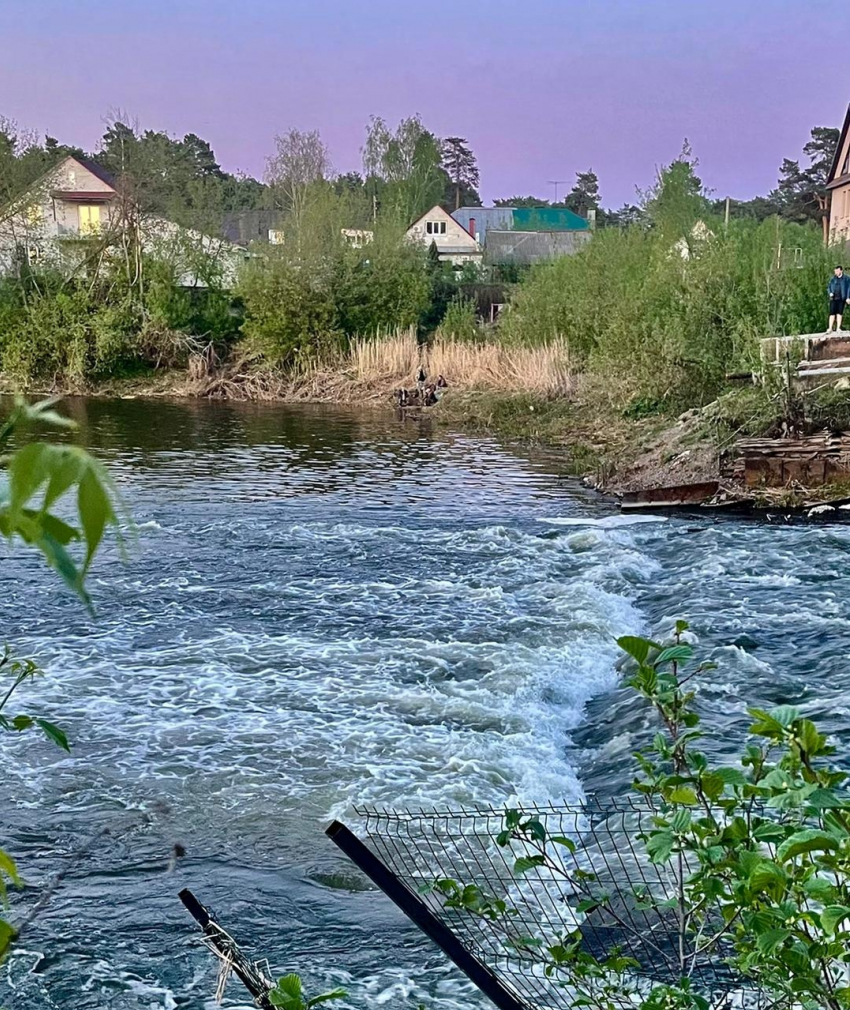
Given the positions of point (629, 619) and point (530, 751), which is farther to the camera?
point (629, 619)

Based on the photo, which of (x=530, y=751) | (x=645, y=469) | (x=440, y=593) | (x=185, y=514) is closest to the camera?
(x=530, y=751)

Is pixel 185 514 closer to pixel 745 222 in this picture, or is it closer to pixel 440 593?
pixel 440 593

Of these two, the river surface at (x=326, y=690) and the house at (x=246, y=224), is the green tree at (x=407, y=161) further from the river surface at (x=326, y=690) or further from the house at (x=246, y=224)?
the river surface at (x=326, y=690)

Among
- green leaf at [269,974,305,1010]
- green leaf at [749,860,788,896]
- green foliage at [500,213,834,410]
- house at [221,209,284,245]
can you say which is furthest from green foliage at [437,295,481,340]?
green leaf at [269,974,305,1010]

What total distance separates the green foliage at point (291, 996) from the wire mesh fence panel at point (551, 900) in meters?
0.77

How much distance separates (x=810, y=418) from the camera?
52.7 ft

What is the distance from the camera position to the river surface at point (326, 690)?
507 centimetres

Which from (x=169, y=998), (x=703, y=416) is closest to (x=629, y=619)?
(x=169, y=998)

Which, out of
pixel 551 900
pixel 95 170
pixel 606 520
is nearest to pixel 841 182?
pixel 606 520

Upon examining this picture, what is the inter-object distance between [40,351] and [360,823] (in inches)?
1207

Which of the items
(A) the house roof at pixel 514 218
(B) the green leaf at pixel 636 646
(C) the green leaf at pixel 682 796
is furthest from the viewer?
(A) the house roof at pixel 514 218

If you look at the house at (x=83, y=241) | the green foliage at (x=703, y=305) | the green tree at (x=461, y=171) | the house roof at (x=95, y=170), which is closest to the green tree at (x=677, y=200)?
the green foliage at (x=703, y=305)

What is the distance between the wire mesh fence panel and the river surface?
35 centimetres

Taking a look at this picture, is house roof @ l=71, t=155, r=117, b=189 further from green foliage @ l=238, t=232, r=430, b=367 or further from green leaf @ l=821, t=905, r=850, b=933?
green leaf @ l=821, t=905, r=850, b=933
